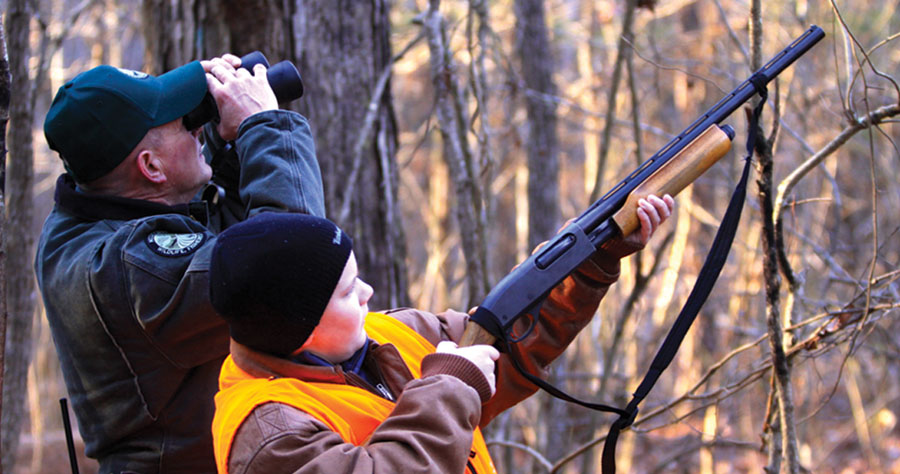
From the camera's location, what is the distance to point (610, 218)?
184 centimetres

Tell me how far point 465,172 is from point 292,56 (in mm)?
780

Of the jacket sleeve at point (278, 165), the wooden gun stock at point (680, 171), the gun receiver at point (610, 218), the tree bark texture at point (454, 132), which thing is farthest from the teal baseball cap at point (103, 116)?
the tree bark texture at point (454, 132)

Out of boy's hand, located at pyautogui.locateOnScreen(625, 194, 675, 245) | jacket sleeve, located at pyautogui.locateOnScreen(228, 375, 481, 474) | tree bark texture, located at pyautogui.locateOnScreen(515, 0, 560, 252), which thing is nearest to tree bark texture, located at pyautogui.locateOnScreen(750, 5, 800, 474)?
boy's hand, located at pyautogui.locateOnScreen(625, 194, 675, 245)

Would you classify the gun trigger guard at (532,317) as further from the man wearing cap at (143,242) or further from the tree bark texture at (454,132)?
the tree bark texture at (454,132)

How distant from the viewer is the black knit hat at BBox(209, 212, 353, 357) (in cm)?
136

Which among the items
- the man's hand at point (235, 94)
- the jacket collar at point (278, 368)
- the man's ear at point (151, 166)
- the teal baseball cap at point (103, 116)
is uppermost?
the man's hand at point (235, 94)

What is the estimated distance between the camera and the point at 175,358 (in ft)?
5.78

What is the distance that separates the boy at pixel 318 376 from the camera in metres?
1.30

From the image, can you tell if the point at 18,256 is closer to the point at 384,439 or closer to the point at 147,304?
the point at 147,304

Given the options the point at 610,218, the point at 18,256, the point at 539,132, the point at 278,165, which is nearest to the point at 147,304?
the point at 278,165

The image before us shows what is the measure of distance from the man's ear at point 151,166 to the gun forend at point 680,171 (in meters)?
1.05

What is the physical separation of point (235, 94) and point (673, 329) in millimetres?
A: 1174

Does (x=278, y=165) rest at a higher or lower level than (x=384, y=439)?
higher

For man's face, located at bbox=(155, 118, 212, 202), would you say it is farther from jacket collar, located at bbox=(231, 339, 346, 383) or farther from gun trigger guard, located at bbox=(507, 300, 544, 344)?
gun trigger guard, located at bbox=(507, 300, 544, 344)
